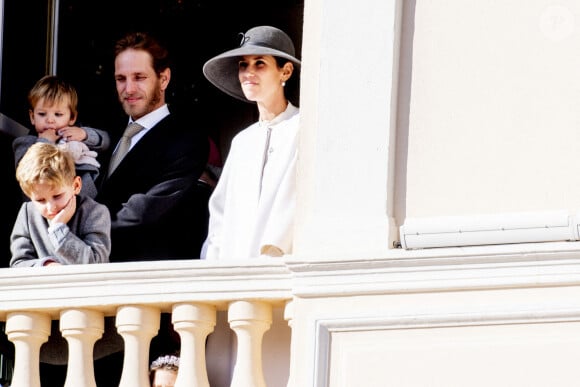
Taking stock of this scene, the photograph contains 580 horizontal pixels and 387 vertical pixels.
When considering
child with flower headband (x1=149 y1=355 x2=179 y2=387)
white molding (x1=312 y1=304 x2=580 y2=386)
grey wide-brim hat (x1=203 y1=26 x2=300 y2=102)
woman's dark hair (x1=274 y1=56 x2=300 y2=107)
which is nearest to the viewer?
white molding (x1=312 y1=304 x2=580 y2=386)

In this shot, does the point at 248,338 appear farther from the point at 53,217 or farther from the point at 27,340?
the point at 53,217

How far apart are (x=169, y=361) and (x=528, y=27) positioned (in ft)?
5.81

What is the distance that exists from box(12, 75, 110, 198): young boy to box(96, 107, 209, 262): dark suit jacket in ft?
0.26

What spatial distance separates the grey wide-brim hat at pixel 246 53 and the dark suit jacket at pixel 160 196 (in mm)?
293

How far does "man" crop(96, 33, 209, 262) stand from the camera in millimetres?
11258

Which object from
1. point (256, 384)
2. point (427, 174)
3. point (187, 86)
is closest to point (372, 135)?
point (427, 174)

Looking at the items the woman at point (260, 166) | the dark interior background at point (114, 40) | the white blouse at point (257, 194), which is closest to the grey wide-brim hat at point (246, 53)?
the woman at point (260, 166)

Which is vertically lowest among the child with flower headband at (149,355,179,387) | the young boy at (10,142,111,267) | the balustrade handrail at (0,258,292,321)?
the child with flower headband at (149,355,179,387)

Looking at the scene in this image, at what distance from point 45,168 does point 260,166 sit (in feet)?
2.62

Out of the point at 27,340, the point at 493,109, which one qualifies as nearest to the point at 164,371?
the point at 27,340

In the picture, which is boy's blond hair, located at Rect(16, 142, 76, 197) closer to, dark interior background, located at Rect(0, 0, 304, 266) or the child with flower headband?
the child with flower headband

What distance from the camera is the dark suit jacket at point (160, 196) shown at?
11.2 m

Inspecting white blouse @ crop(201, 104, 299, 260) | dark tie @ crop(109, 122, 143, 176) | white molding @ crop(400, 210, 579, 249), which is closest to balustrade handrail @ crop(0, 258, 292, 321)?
white blouse @ crop(201, 104, 299, 260)

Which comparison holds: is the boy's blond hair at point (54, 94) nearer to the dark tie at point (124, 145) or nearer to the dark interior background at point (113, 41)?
the dark tie at point (124, 145)
